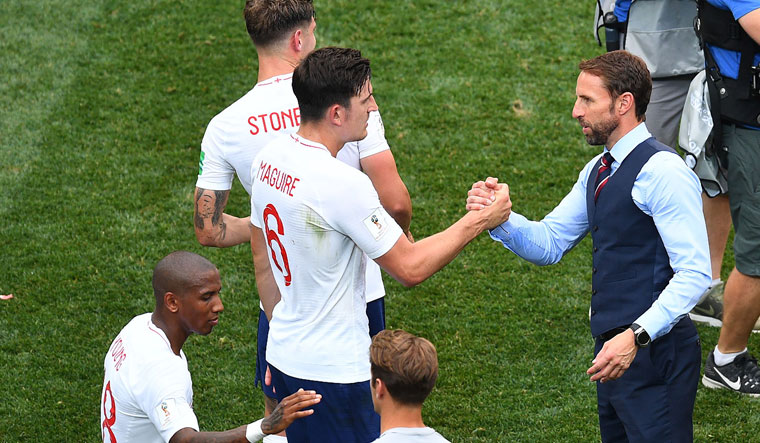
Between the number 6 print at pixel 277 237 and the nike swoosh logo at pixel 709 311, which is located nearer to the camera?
the number 6 print at pixel 277 237

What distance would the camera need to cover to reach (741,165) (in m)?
5.41

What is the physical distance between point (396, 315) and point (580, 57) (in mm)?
3909

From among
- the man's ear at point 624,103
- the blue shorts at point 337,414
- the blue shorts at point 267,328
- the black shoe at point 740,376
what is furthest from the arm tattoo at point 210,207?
the black shoe at point 740,376

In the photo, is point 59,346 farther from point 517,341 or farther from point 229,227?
point 517,341

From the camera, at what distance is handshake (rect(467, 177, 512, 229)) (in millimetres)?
4125

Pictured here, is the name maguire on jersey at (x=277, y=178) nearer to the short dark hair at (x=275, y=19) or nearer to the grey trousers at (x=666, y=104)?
the short dark hair at (x=275, y=19)

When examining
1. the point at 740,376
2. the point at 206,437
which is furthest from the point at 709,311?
the point at 206,437

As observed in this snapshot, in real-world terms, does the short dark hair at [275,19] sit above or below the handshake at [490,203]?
above

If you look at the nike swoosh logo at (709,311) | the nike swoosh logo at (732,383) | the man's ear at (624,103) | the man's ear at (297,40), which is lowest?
the nike swoosh logo at (732,383)

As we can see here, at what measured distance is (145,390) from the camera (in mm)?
3758

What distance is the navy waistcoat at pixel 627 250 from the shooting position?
156 inches

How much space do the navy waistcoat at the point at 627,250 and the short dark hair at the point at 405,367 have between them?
99 cm

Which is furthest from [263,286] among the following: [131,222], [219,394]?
[131,222]

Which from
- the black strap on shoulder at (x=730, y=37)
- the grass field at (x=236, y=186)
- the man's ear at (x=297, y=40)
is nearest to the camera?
the man's ear at (x=297, y=40)
